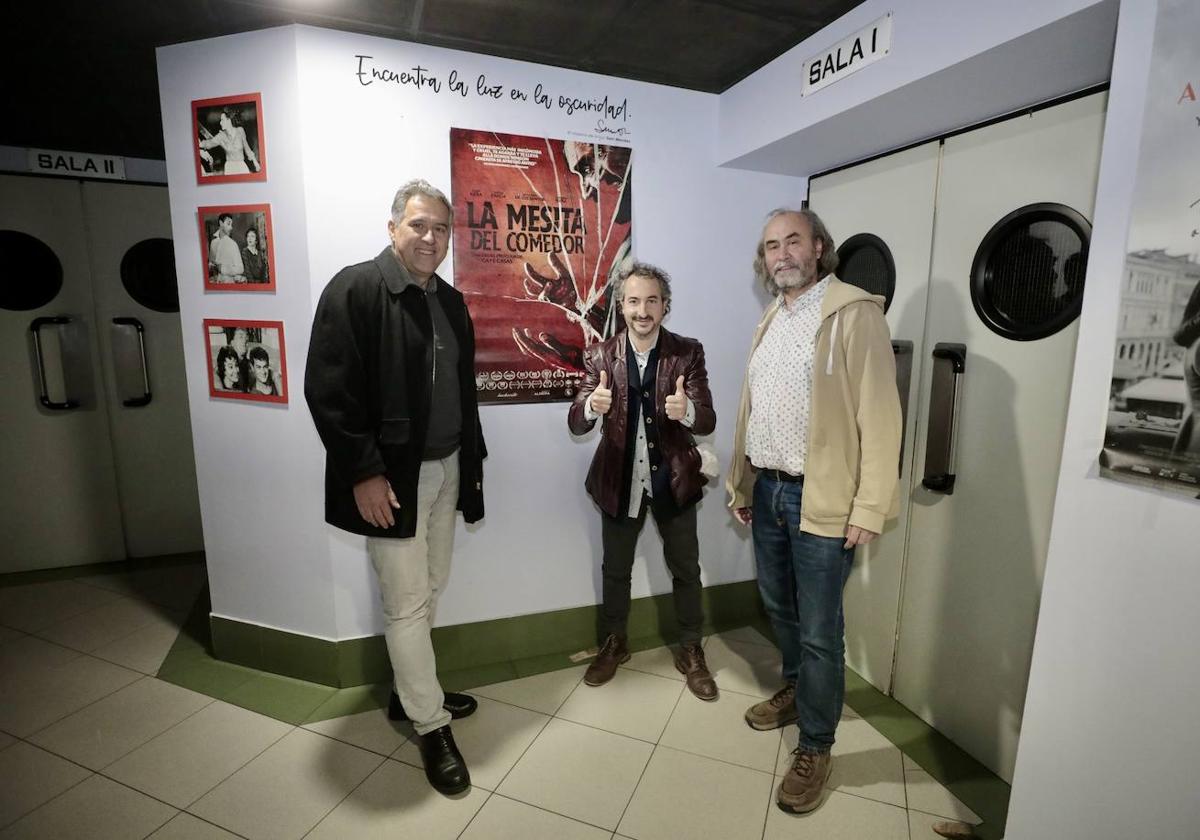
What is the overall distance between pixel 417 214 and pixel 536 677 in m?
1.86

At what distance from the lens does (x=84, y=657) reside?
8.61ft

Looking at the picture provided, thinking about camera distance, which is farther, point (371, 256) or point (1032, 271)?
point (371, 256)

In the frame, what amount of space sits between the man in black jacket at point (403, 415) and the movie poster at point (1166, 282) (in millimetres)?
1712

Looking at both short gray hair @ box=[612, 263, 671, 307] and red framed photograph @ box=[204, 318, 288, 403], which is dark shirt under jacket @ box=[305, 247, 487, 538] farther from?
short gray hair @ box=[612, 263, 671, 307]

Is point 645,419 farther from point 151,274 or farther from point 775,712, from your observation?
point 151,274

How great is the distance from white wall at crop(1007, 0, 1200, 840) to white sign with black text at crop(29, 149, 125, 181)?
4.57 m

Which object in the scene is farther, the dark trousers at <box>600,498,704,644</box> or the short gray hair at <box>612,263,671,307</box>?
the dark trousers at <box>600,498,704,644</box>

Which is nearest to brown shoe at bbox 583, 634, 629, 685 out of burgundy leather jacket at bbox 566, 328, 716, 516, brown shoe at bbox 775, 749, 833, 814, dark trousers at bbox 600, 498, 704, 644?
dark trousers at bbox 600, 498, 704, 644

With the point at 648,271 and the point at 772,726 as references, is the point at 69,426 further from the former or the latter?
the point at 772,726

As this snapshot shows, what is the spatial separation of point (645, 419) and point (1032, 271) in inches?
52.0

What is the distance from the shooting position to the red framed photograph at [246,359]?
223cm

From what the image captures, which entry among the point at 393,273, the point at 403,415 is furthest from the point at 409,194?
the point at 403,415

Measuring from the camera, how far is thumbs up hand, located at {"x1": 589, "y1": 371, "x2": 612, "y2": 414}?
2135mm

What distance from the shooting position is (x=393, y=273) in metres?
1.79
